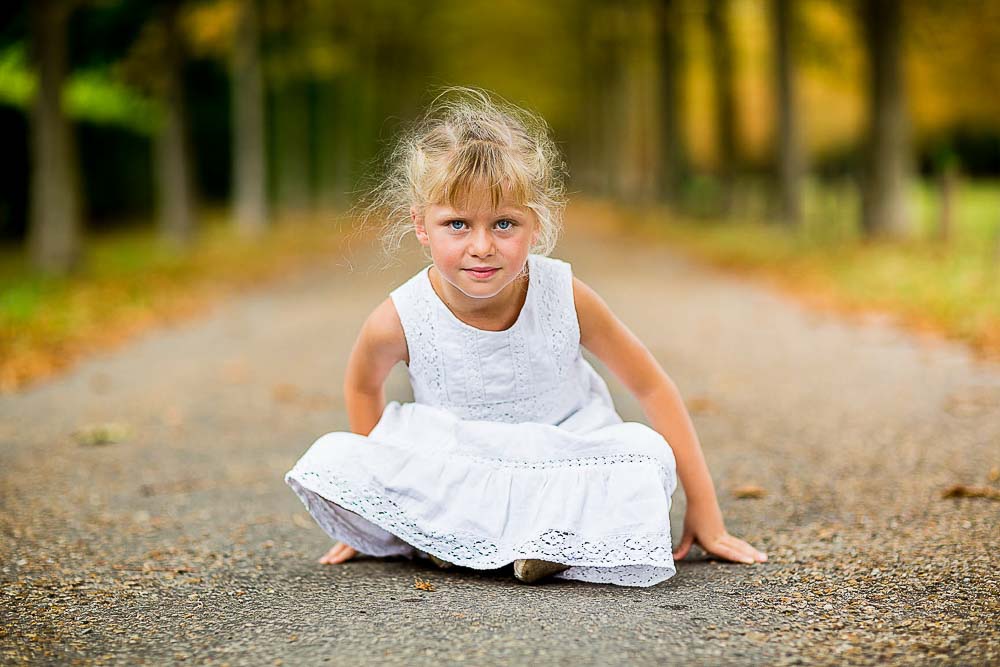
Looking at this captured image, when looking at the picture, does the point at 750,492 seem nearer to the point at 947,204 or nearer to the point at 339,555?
the point at 339,555

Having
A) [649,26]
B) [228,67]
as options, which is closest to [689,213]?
[649,26]

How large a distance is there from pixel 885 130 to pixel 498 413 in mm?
12835

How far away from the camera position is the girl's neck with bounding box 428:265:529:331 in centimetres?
328

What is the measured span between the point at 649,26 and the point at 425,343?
27244mm

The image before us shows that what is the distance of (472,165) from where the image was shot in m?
3.02

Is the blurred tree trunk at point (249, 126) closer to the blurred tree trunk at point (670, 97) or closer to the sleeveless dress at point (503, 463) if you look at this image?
the blurred tree trunk at point (670, 97)

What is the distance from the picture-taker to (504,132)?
124 inches

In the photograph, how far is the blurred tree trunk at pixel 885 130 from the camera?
47.4 feet

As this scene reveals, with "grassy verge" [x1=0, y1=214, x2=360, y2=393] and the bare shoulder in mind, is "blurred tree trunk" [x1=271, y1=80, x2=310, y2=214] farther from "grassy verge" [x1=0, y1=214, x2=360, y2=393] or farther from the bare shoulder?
the bare shoulder

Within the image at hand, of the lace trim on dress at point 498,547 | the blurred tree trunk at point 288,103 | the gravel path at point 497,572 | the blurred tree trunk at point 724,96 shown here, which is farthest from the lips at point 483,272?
the blurred tree trunk at point 288,103

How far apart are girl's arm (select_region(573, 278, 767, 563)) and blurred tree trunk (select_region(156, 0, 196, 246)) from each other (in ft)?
48.5

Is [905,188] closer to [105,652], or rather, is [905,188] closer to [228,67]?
[105,652]

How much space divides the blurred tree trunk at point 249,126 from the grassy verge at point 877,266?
7.60m

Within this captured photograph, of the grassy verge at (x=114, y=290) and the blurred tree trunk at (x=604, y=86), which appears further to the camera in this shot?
the blurred tree trunk at (x=604, y=86)
